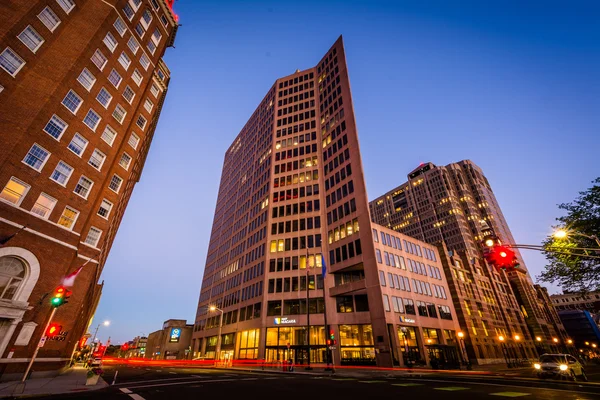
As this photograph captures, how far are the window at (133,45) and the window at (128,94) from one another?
5.66 m

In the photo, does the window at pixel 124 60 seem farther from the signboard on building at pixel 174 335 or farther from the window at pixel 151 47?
the signboard on building at pixel 174 335

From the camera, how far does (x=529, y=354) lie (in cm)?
7419

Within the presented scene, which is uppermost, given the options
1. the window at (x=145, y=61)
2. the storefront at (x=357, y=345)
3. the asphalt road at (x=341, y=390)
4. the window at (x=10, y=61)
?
the window at (x=145, y=61)

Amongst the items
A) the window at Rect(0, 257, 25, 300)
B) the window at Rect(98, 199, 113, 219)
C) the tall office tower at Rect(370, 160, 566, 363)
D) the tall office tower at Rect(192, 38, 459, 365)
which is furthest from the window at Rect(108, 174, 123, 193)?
the tall office tower at Rect(370, 160, 566, 363)

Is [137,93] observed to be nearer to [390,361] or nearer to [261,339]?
[261,339]

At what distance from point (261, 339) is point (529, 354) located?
255ft

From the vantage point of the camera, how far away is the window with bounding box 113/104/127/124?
31.9 m

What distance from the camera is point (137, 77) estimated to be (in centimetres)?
3625

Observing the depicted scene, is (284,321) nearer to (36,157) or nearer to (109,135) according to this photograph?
(109,135)

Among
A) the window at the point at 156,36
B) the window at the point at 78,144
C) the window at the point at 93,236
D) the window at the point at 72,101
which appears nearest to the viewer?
the window at the point at 72,101

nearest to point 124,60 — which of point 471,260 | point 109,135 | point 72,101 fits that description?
point 72,101

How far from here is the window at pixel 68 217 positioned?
80.2ft

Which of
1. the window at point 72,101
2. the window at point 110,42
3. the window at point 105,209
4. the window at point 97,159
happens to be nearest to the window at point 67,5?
the window at point 110,42

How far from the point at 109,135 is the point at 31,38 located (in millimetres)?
10024
